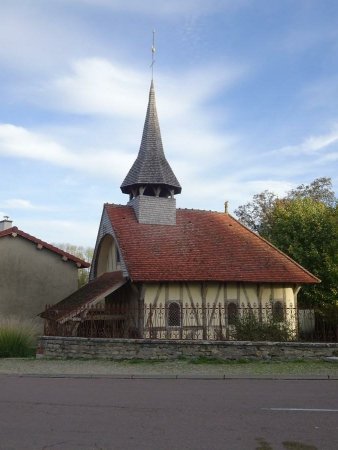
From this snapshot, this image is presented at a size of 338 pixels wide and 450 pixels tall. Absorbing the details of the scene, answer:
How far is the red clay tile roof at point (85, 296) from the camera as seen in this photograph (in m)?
14.9

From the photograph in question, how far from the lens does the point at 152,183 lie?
A: 2055cm

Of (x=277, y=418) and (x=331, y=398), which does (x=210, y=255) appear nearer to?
(x=331, y=398)

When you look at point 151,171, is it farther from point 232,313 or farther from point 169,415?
point 169,415

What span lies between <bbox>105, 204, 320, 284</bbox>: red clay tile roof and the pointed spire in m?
1.11

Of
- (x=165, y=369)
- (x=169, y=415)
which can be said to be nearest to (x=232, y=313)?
(x=165, y=369)

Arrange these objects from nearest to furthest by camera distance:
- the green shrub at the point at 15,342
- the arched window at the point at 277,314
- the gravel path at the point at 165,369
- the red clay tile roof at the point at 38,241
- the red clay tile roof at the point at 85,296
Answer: the gravel path at the point at 165,369 < the green shrub at the point at 15,342 < the arched window at the point at 277,314 < the red clay tile roof at the point at 85,296 < the red clay tile roof at the point at 38,241

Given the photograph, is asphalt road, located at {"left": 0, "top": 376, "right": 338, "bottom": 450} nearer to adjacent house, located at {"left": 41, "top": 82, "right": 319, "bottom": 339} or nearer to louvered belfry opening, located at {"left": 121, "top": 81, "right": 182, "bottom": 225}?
adjacent house, located at {"left": 41, "top": 82, "right": 319, "bottom": 339}

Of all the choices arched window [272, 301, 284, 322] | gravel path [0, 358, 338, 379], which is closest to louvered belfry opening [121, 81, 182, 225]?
arched window [272, 301, 284, 322]

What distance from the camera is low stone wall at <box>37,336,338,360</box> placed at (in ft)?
39.6

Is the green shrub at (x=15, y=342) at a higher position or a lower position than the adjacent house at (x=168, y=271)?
lower

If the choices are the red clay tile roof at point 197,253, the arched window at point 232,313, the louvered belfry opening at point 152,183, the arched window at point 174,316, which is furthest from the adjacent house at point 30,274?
the arched window at point 232,313

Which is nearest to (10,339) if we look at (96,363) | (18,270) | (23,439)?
(96,363)

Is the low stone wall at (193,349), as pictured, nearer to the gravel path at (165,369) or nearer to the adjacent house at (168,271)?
the gravel path at (165,369)

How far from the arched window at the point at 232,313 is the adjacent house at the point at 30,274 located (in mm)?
6335
